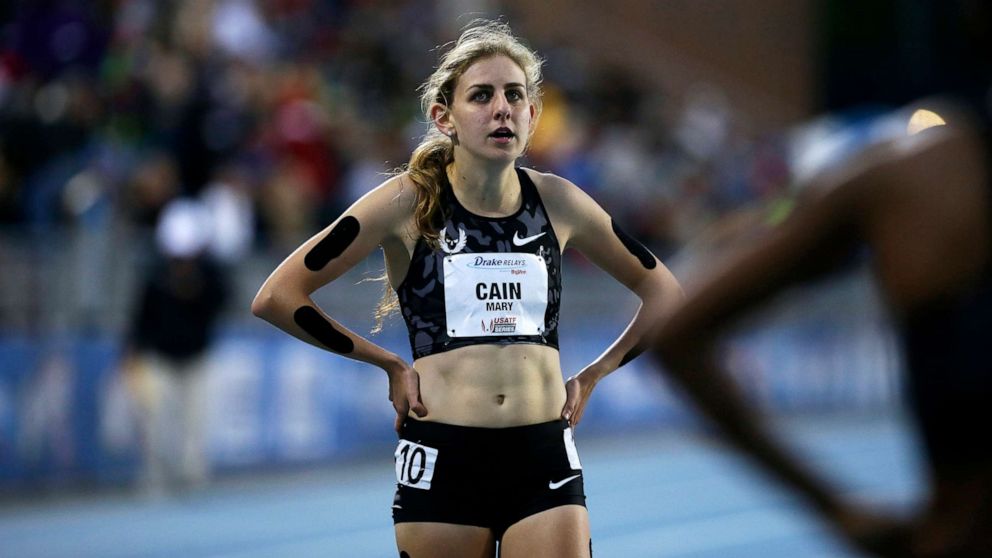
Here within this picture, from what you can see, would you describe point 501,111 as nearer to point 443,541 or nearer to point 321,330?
point 321,330

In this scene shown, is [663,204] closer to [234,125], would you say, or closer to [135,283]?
[234,125]

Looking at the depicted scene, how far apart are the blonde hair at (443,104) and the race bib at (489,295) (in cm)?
14

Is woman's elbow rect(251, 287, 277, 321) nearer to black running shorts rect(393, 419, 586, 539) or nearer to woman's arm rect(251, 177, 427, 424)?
woman's arm rect(251, 177, 427, 424)

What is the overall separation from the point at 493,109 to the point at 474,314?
0.70 meters

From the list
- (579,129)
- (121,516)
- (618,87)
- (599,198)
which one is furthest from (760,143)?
(121,516)

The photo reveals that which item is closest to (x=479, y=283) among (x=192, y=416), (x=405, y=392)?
(x=405, y=392)

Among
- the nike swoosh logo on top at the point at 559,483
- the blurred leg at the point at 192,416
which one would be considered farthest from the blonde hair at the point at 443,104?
the blurred leg at the point at 192,416

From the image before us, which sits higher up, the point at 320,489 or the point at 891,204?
the point at 320,489

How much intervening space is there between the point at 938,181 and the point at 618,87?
21.6 meters

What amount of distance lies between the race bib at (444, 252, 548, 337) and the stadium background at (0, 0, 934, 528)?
4225 millimetres

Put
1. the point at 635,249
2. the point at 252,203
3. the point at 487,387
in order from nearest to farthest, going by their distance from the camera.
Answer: the point at 487,387
the point at 635,249
the point at 252,203

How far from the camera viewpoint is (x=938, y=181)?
7.95ft

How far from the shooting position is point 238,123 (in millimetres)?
14633

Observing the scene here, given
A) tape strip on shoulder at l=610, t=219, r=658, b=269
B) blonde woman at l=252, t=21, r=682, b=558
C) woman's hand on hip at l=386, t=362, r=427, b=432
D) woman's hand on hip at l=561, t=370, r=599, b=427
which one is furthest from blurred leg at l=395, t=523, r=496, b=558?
tape strip on shoulder at l=610, t=219, r=658, b=269
